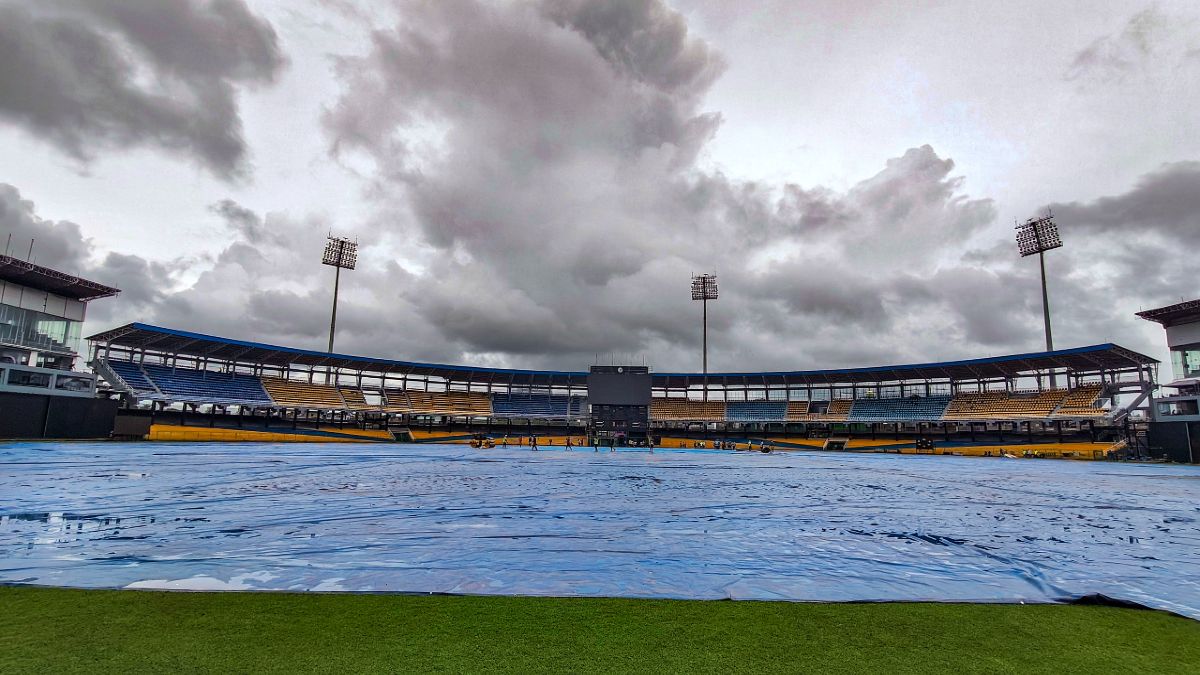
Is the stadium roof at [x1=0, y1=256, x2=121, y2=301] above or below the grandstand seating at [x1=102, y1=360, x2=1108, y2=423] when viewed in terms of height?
above

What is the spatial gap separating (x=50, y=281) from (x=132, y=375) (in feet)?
30.1

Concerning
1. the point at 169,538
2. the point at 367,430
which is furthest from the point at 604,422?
the point at 169,538

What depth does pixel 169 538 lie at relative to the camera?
6.95 metres

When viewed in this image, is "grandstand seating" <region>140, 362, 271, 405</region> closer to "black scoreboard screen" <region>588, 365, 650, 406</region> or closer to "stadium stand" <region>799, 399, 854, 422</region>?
"black scoreboard screen" <region>588, 365, 650, 406</region>

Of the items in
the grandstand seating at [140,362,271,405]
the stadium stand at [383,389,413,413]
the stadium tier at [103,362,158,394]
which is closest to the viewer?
the stadium tier at [103,362,158,394]

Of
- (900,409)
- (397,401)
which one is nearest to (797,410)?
(900,409)

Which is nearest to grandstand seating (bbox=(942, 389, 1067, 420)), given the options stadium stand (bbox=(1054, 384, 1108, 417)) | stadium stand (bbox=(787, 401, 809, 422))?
stadium stand (bbox=(1054, 384, 1108, 417))

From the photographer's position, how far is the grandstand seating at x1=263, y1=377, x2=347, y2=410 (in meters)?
56.9

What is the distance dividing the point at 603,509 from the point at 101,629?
7863 millimetres

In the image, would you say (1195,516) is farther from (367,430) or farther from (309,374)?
(309,374)

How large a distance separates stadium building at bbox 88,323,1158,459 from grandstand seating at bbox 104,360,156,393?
16 cm

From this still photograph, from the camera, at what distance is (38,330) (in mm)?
44062

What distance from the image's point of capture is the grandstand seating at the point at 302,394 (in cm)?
5686

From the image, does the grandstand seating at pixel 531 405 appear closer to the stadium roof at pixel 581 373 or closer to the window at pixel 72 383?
the stadium roof at pixel 581 373
